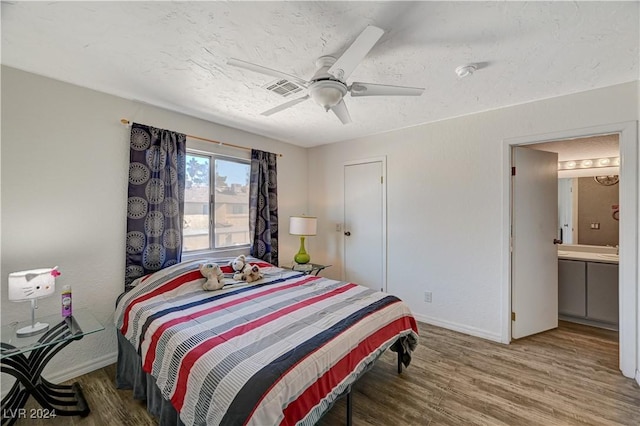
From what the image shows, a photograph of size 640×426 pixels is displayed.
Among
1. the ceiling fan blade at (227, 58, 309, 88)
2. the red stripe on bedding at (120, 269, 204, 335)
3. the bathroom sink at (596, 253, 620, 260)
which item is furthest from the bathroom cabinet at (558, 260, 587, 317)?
the red stripe on bedding at (120, 269, 204, 335)

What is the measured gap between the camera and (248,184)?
3.60 metres

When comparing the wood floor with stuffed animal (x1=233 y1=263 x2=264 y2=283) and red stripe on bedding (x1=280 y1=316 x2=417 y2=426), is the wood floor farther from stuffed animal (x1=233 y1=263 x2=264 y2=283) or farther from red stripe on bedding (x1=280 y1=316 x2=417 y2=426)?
stuffed animal (x1=233 y1=263 x2=264 y2=283)

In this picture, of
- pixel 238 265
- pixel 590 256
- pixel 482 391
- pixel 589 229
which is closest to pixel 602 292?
pixel 590 256

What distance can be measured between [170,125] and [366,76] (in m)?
2.09

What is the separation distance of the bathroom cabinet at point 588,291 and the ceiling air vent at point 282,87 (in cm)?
393

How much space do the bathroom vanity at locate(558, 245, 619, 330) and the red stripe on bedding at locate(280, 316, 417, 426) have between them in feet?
9.29

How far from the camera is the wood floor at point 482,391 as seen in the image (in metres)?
1.76

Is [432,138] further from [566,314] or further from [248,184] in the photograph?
[566,314]

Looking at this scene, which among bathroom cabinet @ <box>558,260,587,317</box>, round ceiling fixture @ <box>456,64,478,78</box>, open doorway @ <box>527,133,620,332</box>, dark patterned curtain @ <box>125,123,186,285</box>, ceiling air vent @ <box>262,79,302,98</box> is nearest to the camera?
round ceiling fixture @ <box>456,64,478,78</box>

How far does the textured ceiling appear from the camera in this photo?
1418 mm

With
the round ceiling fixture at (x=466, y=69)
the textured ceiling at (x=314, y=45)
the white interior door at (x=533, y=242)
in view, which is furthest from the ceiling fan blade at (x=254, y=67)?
the white interior door at (x=533, y=242)

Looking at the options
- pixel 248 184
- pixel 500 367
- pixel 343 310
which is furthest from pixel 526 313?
pixel 248 184

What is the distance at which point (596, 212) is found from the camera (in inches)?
143

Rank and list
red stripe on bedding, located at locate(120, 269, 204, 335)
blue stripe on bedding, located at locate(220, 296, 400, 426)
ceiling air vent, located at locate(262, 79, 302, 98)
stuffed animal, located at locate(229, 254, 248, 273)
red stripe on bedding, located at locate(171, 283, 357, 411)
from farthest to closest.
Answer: stuffed animal, located at locate(229, 254, 248, 273) → ceiling air vent, located at locate(262, 79, 302, 98) → red stripe on bedding, located at locate(120, 269, 204, 335) → red stripe on bedding, located at locate(171, 283, 357, 411) → blue stripe on bedding, located at locate(220, 296, 400, 426)
